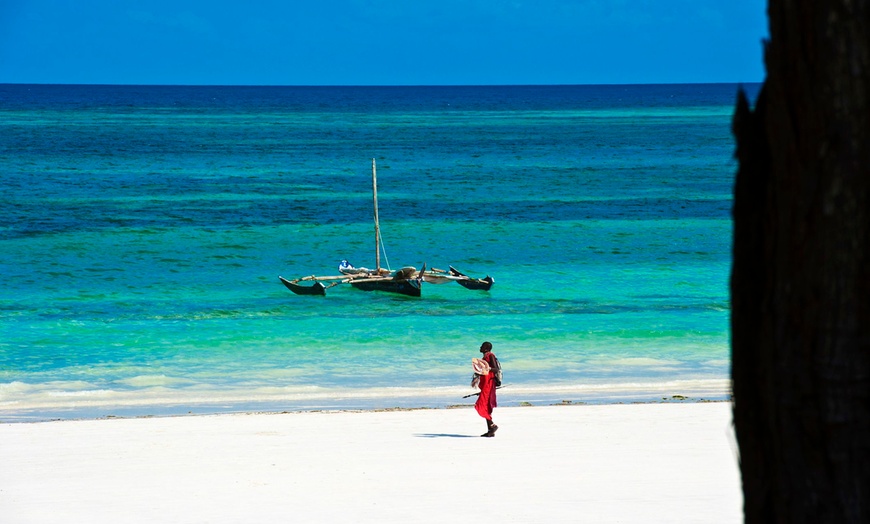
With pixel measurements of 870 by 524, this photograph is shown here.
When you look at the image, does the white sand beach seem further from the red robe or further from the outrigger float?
the outrigger float

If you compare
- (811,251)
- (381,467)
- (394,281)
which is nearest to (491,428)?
(381,467)

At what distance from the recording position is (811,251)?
8.39 feet

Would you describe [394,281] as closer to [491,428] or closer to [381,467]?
[491,428]

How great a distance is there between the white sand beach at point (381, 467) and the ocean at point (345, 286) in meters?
2.25

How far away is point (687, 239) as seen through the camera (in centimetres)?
4047

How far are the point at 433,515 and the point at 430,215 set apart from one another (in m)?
38.9

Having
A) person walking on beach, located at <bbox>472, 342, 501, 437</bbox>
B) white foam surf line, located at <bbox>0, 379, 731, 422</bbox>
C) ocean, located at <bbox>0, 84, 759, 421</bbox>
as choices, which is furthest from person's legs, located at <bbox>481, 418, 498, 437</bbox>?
ocean, located at <bbox>0, 84, 759, 421</bbox>

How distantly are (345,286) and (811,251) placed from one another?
91.1 feet

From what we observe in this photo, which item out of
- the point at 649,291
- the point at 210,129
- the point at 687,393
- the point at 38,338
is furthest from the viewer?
Answer: the point at 210,129

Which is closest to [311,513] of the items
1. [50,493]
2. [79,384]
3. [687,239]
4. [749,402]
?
[50,493]

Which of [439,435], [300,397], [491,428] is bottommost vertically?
[300,397]

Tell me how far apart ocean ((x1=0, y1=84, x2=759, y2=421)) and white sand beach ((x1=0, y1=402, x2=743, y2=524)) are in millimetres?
2246

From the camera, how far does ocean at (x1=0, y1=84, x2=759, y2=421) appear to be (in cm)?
1884

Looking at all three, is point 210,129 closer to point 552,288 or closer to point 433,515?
point 552,288
